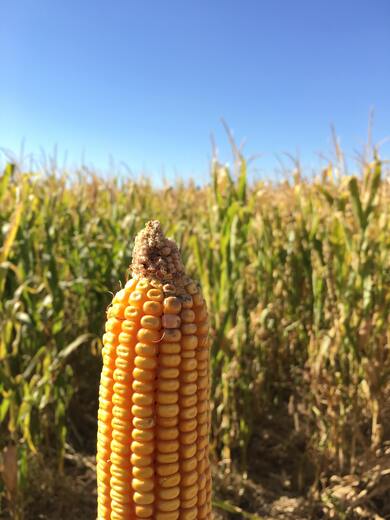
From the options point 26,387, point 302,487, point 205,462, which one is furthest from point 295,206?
point 205,462

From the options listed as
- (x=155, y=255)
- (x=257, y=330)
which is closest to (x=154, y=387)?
(x=155, y=255)

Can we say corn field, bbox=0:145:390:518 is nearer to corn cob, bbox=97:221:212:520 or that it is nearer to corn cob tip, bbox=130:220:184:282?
corn cob, bbox=97:221:212:520

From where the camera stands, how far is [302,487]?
13.4 ft

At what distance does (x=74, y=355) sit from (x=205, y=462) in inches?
158

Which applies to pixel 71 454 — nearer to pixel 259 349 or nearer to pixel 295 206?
pixel 259 349

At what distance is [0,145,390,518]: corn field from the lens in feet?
12.0

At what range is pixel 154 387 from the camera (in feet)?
4.09

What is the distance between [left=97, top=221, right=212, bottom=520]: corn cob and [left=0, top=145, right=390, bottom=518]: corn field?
224cm

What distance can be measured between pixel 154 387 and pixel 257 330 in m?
2.93


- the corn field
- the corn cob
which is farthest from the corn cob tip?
the corn field

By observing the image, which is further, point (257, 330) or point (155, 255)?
point (257, 330)

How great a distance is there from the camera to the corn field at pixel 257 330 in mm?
3648

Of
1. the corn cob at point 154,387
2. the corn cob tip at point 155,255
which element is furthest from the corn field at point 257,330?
the corn cob tip at point 155,255

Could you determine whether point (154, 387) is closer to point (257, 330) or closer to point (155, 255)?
point (155, 255)
